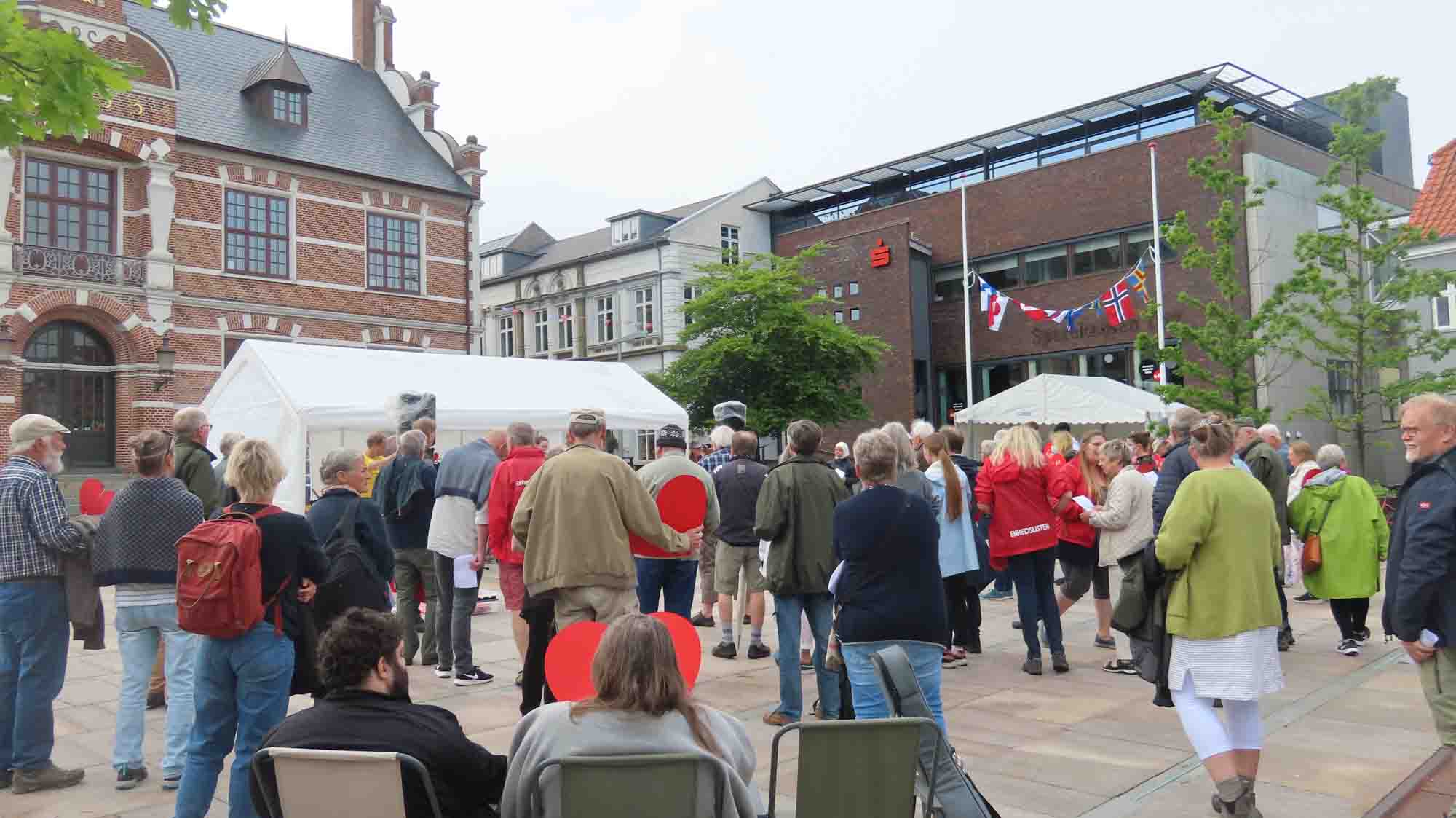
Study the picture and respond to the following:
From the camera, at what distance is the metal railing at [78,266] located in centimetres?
2058

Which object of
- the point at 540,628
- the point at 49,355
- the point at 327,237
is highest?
the point at 327,237

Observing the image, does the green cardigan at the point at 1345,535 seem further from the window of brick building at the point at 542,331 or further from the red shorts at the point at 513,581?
the window of brick building at the point at 542,331

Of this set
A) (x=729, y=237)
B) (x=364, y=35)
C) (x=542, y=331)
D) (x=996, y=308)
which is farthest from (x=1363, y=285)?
(x=542, y=331)

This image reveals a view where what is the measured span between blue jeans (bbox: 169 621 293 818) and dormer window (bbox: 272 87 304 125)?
24.9 m

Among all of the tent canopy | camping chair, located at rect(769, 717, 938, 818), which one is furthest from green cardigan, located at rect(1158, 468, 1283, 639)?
the tent canopy

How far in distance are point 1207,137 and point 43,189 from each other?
28589 mm

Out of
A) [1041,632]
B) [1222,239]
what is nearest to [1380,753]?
[1041,632]

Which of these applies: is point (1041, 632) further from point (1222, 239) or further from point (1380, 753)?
point (1222, 239)

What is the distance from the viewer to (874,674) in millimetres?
4598

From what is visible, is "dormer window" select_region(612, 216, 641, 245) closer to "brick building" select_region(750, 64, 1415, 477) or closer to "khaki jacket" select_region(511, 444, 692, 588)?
"brick building" select_region(750, 64, 1415, 477)

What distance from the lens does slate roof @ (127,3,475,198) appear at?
24.6 metres

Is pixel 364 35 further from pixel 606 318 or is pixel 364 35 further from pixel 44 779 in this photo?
pixel 44 779

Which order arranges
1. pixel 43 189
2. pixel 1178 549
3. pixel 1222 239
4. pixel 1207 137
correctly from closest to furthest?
pixel 1178 549 < pixel 1222 239 < pixel 43 189 < pixel 1207 137

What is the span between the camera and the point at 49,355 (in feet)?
70.1
